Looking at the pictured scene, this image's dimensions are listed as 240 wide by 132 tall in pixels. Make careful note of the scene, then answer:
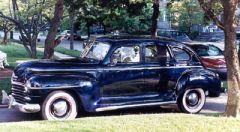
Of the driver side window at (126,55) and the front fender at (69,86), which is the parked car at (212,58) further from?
the front fender at (69,86)

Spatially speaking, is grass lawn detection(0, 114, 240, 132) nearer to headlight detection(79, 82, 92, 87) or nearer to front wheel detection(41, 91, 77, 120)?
front wheel detection(41, 91, 77, 120)

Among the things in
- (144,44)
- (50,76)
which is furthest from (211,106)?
(50,76)

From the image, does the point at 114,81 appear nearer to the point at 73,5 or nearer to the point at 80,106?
the point at 80,106

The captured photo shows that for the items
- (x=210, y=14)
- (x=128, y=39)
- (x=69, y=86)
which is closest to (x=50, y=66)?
(x=69, y=86)

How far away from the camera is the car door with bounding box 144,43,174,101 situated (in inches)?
386

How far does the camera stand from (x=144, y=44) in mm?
9773

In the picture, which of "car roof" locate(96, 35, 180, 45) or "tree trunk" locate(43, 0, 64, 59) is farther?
"tree trunk" locate(43, 0, 64, 59)

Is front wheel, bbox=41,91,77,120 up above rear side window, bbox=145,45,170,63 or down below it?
below

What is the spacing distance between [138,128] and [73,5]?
14.0 m

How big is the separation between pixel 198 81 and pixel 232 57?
1914mm

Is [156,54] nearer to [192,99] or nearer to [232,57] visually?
Result: [192,99]

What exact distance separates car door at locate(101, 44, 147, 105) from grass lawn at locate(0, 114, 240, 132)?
123 centimetres

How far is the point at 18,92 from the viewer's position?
898cm

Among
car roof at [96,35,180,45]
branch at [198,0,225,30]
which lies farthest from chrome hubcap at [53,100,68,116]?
branch at [198,0,225,30]
